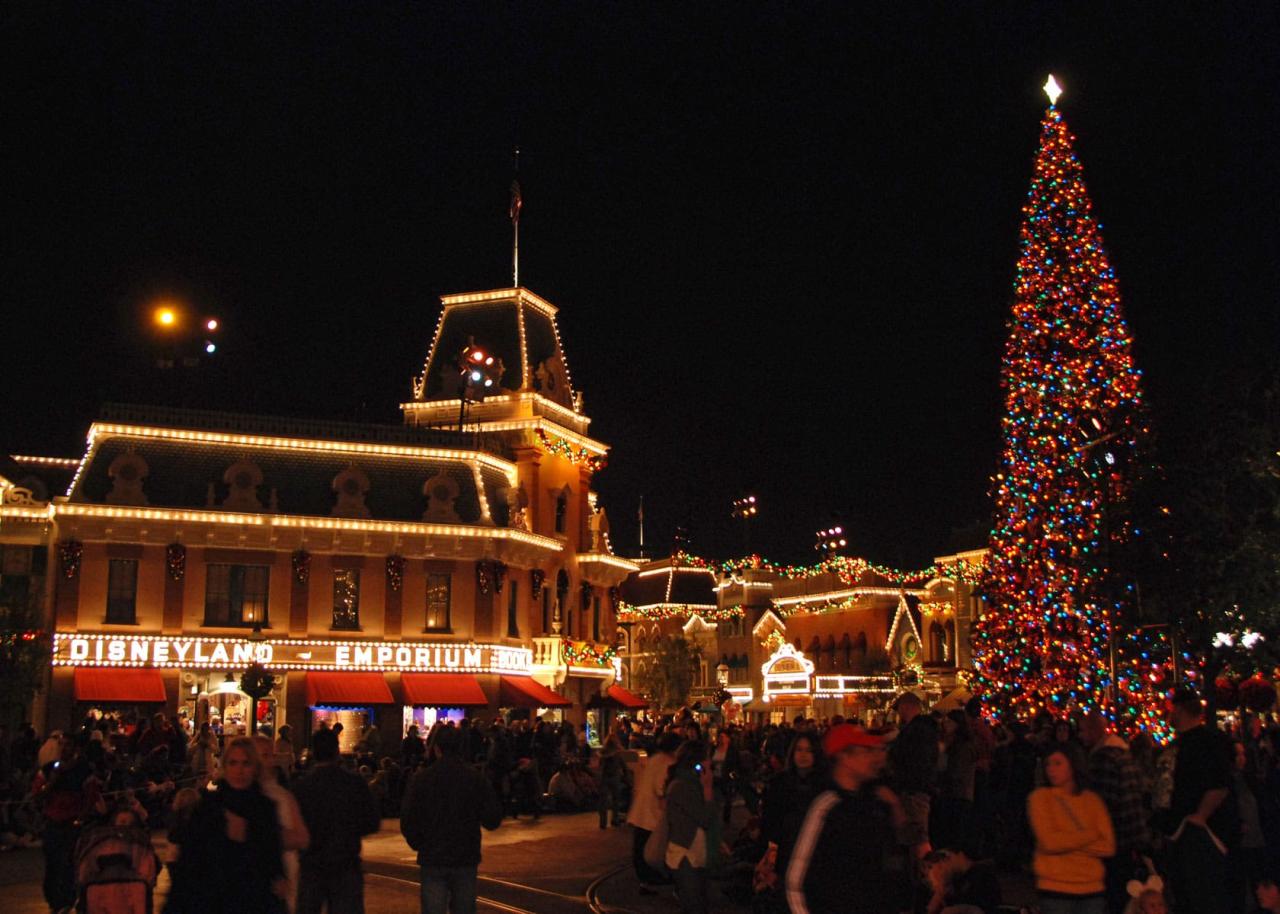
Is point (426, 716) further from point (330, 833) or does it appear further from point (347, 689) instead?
point (330, 833)

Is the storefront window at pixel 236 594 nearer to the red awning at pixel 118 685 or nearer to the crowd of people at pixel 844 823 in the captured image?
the red awning at pixel 118 685

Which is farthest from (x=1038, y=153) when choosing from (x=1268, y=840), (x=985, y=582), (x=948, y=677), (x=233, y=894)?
(x=948, y=677)

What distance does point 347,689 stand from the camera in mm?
38969

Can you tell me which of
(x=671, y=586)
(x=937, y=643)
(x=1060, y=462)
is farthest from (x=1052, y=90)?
(x=671, y=586)

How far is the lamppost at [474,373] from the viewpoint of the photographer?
45.7 meters

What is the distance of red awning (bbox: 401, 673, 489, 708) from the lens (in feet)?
130

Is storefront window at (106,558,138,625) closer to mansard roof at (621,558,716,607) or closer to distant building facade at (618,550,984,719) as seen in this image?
distant building facade at (618,550,984,719)

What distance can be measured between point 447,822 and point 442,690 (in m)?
30.5

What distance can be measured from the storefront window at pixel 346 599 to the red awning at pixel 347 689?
5.06 ft

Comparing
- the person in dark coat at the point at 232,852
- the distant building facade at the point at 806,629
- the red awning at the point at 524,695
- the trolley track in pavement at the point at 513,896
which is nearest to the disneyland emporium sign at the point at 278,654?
the red awning at the point at 524,695

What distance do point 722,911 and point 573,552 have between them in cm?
3370

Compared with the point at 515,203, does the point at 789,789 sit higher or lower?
lower

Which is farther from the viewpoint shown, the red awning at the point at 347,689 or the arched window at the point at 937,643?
the arched window at the point at 937,643

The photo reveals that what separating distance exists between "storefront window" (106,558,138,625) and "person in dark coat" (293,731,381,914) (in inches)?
1176
